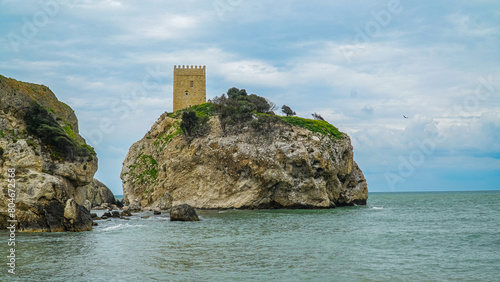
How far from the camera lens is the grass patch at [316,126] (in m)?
67.2

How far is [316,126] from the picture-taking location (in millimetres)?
68938

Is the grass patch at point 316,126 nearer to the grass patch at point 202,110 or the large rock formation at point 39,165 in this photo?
the grass patch at point 202,110

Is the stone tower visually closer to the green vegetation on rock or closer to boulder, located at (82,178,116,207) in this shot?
boulder, located at (82,178,116,207)

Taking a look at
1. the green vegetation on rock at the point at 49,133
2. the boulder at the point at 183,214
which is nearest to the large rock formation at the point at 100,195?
the boulder at the point at 183,214

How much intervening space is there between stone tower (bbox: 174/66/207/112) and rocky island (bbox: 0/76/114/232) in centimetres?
4283

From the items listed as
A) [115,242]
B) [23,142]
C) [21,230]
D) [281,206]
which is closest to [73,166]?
[23,142]

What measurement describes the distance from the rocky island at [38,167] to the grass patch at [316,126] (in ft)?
119

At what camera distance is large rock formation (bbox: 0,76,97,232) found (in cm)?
2884

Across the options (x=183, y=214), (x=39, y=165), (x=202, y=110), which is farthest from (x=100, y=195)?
(x=39, y=165)

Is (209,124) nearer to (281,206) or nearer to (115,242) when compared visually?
(281,206)

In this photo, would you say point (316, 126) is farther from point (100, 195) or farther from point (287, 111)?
point (100, 195)

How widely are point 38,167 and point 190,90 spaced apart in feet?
170

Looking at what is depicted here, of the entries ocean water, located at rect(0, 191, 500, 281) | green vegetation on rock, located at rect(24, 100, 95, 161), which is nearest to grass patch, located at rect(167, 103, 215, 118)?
green vegetation on rock, located at rect(24, 100, 95, 161)

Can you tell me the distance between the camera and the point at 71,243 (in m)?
25.2
